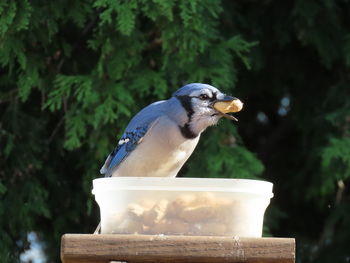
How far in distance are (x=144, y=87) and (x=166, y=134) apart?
83cm

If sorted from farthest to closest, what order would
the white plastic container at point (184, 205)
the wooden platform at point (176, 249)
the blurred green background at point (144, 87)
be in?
the blurred green background at point (144, 87)
the white plastic container at point (184, 205)
the wooden platform at point (176, 249)

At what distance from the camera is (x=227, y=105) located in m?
2.49

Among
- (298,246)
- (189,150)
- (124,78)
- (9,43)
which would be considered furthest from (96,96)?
(298,246)

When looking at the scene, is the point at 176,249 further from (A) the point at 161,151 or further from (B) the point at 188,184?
(A) the point at 161,151

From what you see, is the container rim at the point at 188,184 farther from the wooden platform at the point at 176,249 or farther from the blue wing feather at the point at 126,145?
the blue wing feather at the point at 126,145

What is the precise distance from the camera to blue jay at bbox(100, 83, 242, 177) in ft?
8.60

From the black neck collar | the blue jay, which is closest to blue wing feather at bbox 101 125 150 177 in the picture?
the blue jay

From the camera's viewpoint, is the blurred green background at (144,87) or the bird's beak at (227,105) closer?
the bird's beak at (227,105)

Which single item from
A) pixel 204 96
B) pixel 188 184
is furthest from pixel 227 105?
pixel 188 184

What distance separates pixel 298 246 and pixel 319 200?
0.32 metres

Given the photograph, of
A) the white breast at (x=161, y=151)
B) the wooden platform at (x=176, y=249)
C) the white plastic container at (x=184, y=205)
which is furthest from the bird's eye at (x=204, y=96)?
the wooden platform at (x=176, y=249)

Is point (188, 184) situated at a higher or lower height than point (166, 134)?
higher

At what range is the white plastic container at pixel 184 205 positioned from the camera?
1.90 m

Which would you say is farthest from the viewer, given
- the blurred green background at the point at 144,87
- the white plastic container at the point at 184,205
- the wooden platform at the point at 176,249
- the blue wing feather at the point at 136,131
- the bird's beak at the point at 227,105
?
the blurred green background at the point at 144,87
